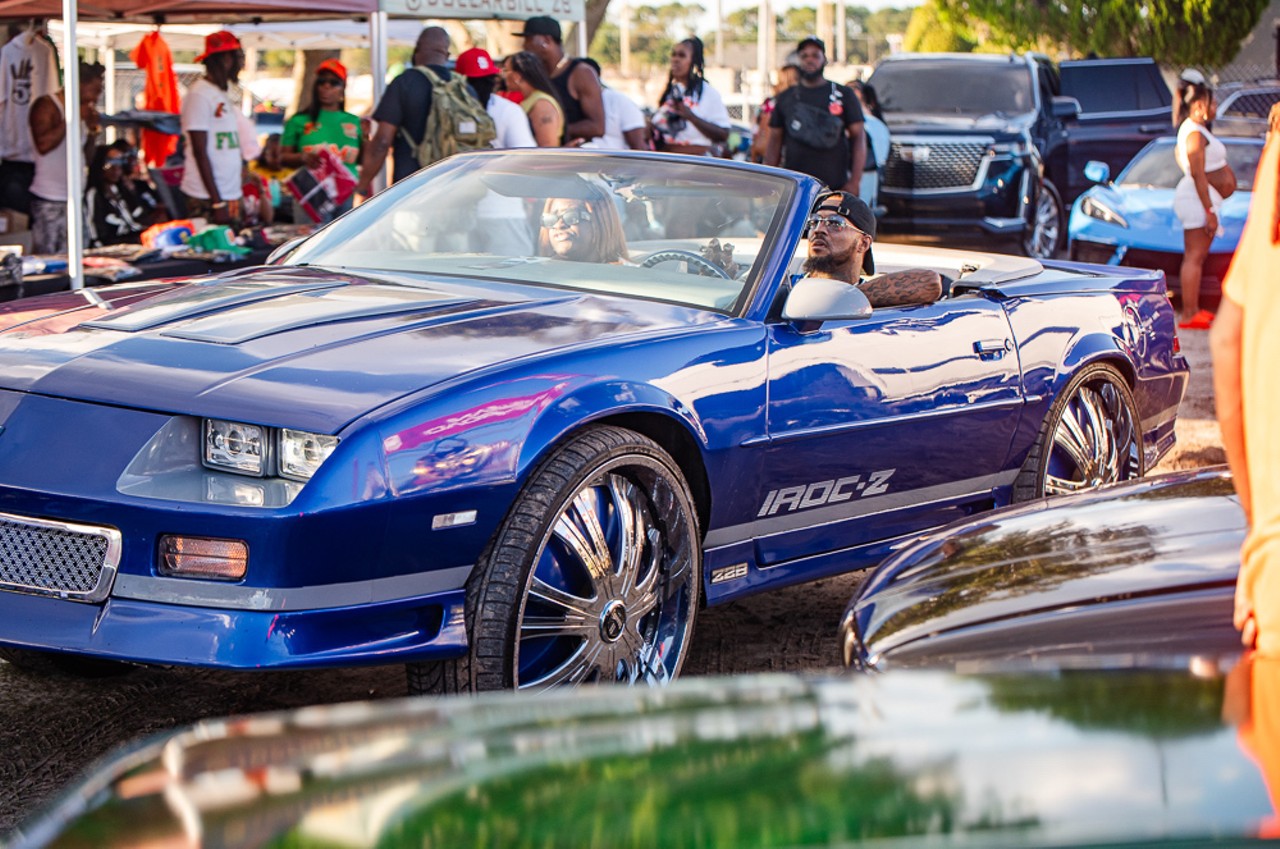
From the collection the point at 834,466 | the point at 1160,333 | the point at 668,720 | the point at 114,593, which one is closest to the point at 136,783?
the point at 668,720

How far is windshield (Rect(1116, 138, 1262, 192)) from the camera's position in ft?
44.6

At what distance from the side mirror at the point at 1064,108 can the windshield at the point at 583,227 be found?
12.8m

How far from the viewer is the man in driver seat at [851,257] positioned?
202 inches

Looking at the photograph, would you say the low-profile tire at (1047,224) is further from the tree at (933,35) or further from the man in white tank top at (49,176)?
the tree at (933,35)

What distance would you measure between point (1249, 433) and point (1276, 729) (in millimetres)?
564

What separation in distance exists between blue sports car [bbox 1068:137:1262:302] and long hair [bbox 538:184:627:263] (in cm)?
834

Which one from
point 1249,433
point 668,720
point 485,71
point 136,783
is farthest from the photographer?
point 485,71

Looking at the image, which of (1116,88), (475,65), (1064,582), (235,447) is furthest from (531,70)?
(1116,88)

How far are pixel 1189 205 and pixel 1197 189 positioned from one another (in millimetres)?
206

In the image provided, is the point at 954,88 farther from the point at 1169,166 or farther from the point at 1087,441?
the point at 1087,441

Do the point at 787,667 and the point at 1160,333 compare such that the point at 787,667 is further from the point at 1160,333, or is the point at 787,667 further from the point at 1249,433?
the point at 1249,433

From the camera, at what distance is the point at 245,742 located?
63.9 inches

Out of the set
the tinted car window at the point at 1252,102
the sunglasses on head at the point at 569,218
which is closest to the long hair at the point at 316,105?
the sunglasses on head at the point at 569,218

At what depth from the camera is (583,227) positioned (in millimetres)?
→ 4957
